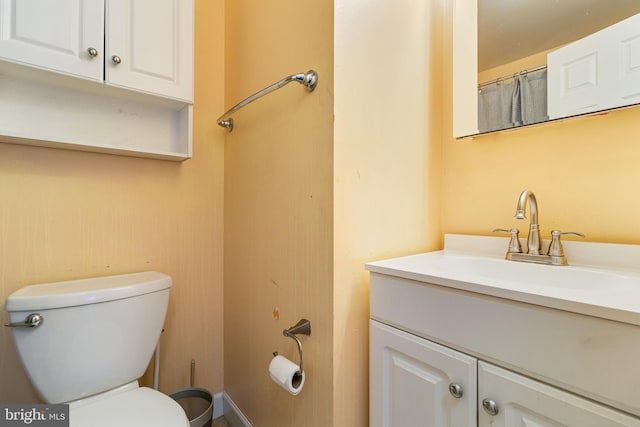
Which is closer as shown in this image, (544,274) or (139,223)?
(544,274)

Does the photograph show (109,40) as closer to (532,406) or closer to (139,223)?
(139,223)

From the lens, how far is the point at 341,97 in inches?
30.3

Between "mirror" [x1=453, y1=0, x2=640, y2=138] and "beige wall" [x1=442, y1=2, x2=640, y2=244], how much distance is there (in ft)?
0.19

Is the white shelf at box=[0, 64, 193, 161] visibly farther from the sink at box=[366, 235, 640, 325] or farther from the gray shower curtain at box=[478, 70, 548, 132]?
the gray shower curtain at box=[478, 70, 548, 132]

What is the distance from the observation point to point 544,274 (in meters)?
0.75

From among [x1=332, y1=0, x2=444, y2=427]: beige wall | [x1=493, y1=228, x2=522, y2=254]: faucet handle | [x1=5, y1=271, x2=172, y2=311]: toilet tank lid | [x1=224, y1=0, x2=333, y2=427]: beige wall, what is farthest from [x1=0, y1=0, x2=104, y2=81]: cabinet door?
[x1=493, y1=228, x2=522, y2=254]: faucet handle

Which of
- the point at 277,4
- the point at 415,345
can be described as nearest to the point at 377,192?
the point at 415,345

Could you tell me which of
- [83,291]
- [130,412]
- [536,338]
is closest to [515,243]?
[536,338]

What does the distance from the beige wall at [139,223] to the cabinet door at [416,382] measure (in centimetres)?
92

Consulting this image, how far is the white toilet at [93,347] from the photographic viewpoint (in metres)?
0.77

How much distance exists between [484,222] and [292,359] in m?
0.83

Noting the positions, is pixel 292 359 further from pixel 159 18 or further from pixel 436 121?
pixel 159 18

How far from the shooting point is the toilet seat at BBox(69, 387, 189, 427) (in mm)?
727

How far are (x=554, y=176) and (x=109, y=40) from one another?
5.02 feet
